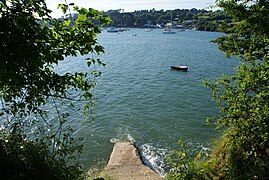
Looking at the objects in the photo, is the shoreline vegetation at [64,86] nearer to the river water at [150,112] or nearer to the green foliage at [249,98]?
the green foliage at [249,98]

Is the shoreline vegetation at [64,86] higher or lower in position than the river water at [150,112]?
higher

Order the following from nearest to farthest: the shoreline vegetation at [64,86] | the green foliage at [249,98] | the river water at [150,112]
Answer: the shoreline vegetation at [64,86] → the green foliage at [249,98] → the river water at [150,112]

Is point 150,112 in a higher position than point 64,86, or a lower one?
lower

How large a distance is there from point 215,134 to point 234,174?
9.92 m

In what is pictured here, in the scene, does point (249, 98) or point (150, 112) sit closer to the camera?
point (249, 98)

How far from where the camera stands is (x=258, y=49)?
699cm

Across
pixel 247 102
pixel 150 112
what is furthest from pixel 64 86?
pixel 150 112

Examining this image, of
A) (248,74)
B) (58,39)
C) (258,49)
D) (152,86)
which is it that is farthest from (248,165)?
(152,86)

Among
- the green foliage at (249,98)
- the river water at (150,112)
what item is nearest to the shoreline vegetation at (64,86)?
the green foliage at (249,98)

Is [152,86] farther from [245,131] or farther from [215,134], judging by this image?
[245,131]

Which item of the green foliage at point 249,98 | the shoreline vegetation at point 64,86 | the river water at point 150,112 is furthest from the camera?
the river water at point 150,112

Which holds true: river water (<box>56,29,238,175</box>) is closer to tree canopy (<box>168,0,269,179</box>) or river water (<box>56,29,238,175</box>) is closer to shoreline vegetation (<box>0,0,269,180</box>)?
tree canopy (<box>168,0,269,179</box>)

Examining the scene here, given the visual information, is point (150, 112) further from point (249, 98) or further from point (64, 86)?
point (64, 86)

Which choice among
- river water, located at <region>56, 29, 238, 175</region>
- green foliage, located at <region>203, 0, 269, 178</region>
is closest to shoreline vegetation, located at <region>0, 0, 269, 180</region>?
green foliage, located at <region>203, 0, 269, 178</region>
